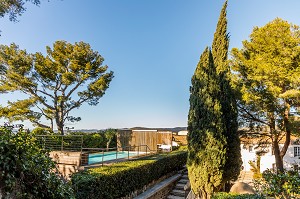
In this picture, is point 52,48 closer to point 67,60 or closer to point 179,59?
point 67,60

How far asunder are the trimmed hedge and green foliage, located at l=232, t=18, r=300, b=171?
20.8 feet

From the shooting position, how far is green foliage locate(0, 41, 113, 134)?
16812 mm

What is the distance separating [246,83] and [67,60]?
14.6 metres

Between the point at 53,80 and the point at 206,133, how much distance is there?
14656 millimetres

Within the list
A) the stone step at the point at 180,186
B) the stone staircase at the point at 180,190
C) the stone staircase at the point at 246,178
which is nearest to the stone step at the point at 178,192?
the stone staircase at the point at 180,190

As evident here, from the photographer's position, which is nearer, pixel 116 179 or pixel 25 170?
pixel 25 170

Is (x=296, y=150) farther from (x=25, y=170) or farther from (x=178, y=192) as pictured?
(x=25, y=170)

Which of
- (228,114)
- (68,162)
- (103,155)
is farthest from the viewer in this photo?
(103,155)

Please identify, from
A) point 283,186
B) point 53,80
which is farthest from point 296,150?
point 53,80

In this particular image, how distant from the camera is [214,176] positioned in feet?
28.0

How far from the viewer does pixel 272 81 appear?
12.2m

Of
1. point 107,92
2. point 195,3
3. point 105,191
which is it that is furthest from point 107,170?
point 107,92

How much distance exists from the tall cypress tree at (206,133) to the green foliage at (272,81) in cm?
453

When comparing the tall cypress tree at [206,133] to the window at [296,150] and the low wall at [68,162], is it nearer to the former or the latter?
the low wall at [68,162]
